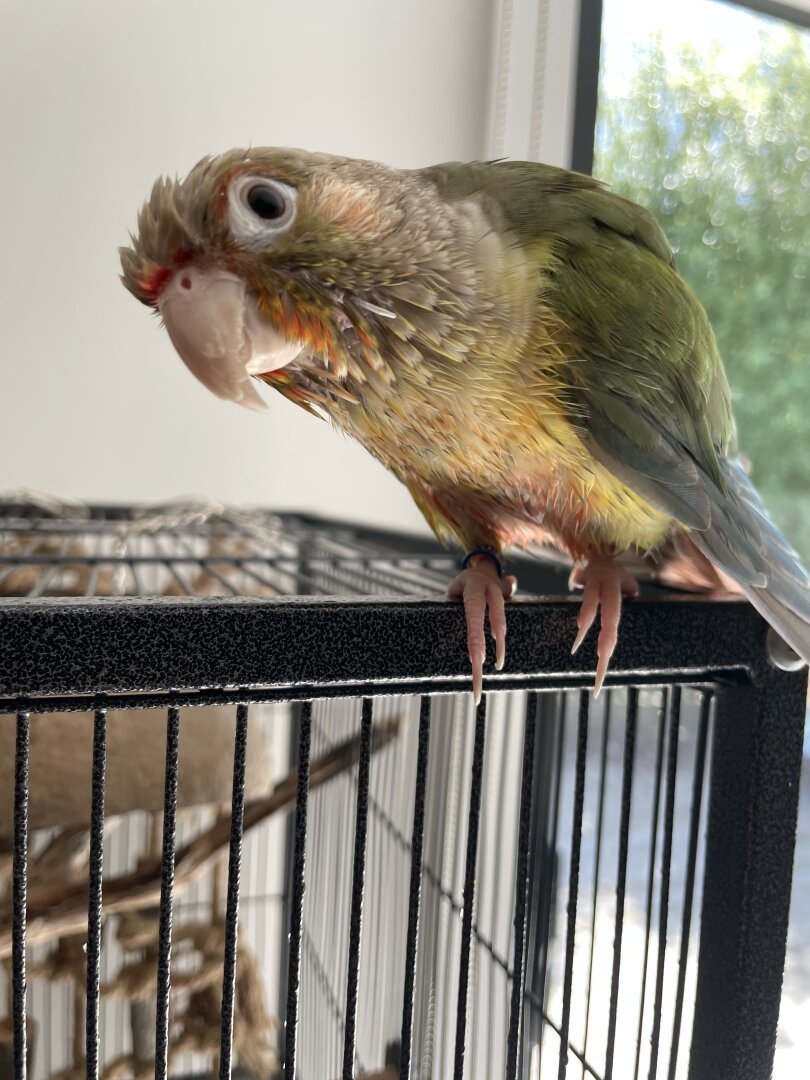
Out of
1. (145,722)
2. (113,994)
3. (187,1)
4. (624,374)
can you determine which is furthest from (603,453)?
(187,1)

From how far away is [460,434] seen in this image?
547 mm

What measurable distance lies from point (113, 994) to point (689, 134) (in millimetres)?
1729

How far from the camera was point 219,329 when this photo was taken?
0.49 m

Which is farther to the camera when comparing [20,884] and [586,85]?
[586,85]

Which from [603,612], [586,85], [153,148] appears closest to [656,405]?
[603,612]

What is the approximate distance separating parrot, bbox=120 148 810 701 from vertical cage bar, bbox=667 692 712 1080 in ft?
0.25

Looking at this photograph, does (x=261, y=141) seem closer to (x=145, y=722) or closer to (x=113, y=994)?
(x=145, y=722)

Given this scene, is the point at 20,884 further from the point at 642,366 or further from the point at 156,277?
the point at 642,366

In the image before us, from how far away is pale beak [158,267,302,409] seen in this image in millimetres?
488

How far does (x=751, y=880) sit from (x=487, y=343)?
0.34 metres

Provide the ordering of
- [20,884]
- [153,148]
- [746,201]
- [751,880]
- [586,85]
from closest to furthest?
[20,884], [751,880], [153,148], [586,85], [746,201]

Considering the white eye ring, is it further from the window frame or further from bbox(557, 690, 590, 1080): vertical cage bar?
the window frame

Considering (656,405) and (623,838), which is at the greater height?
(656,405)

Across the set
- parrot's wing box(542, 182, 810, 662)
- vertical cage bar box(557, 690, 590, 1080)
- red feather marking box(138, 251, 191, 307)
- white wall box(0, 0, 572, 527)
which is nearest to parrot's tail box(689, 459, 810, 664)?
parrot's wing box(542, 182, 810, 662)
